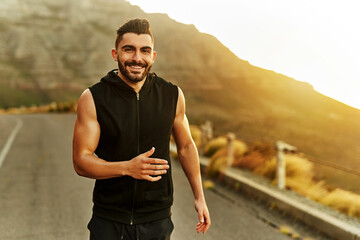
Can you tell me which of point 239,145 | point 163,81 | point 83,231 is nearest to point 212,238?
point 83,231

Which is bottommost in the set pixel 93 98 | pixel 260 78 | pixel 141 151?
pixel 260 78

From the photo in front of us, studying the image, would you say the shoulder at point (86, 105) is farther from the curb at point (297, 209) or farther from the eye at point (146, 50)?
the curb at point (297, 209)

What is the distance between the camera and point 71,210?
259 inches

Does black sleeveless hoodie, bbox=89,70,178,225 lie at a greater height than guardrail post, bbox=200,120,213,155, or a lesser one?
greater

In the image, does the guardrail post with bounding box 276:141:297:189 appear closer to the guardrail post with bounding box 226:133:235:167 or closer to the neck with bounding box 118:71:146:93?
the guardrail post with bounding box 226:133:235:167

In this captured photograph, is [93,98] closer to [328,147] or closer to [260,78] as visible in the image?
[328,147]

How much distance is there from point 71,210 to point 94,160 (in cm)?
487

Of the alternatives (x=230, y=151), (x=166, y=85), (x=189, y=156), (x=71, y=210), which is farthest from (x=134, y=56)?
(x=230, y=151)

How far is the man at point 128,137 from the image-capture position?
2125 millimetres

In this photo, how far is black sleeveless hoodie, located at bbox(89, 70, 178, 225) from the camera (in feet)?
7.06

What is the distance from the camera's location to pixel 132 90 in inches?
87.5

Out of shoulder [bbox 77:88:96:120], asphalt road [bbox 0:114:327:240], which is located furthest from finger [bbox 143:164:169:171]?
asphalt road [bbox 0:114:327:240]

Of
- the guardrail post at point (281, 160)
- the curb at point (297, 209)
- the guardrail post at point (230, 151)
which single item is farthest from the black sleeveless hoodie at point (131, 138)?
the guardrail post at point (230, 151)

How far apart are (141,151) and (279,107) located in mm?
87829
